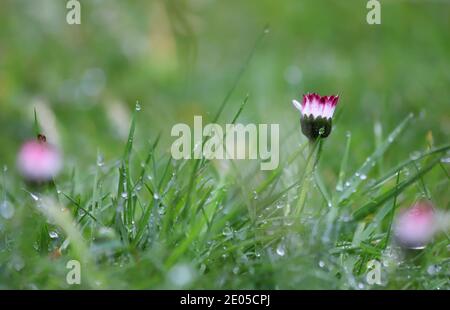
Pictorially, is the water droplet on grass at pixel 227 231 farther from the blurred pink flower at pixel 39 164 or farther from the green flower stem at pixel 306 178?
the blurred pink flower at pixel 39 164

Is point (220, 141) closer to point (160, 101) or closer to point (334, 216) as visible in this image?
point (334, 216)

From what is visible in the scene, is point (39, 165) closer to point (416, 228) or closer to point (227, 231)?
point (227, 231)

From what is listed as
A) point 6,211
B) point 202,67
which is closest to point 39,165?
point 6,211

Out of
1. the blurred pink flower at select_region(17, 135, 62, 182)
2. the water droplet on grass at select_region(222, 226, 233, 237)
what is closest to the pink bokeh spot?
the blurred pink flower at select_region(17, 135, 62, 182)

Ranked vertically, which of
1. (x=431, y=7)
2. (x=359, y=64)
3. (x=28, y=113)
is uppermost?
(x=431, y=7)

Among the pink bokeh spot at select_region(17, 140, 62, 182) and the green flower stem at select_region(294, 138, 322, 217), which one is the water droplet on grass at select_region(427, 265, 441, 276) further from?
the pink bokeh spot at select_region(17, 140, 62, 182)

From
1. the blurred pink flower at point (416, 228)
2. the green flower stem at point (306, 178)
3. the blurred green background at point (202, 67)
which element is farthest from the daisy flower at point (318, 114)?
the blurred green background at point (202, 67)

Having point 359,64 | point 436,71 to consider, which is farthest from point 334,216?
point 359,64
